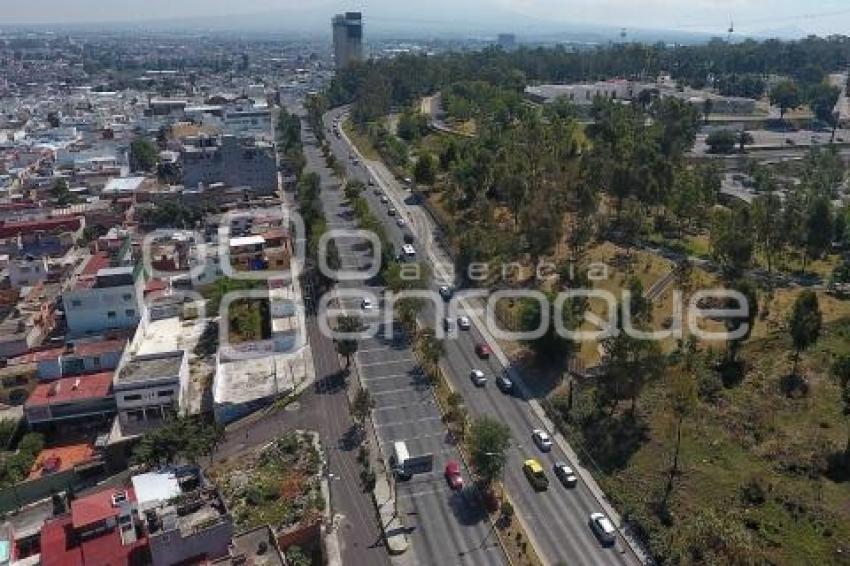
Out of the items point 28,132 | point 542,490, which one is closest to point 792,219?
point 542,490

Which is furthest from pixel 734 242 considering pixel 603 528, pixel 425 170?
pixel 425 170

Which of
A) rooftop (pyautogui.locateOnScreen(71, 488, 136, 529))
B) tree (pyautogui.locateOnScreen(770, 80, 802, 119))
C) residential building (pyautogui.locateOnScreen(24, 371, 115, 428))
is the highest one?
tree (pyautogui.locateOnScreen(770, 80, 802, 119))

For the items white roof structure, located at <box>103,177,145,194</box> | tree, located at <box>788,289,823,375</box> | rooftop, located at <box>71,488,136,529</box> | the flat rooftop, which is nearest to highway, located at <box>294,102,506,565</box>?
the flat rooftop

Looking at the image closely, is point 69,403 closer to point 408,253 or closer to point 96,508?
point 96,508

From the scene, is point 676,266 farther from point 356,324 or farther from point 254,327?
point 254,327

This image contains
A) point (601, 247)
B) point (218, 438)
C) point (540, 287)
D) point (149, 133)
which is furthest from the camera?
point (149, 133)

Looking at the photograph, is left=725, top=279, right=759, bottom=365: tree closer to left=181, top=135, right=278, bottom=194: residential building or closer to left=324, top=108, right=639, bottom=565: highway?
left=324, top=108, right=639, bottom=565: highway

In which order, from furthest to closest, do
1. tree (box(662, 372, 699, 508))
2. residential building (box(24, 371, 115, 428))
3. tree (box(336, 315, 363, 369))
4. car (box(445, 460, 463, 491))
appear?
tree (box(336, 315, 363, 369))
residential building (box(24, 371, 115, 428))
car (box(445, 460, 463, 491))
tree (box(662, 372, 699, 508))
